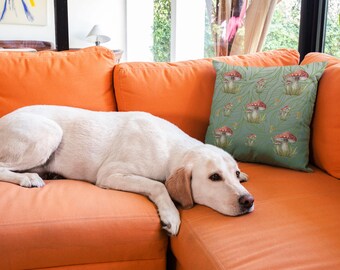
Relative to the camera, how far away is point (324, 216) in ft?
4.41

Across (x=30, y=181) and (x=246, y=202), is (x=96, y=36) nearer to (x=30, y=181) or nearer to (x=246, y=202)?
(x=30, y=181)

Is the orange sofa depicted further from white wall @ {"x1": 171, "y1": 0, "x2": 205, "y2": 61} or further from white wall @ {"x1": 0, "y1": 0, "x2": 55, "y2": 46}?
white wall @ {"x1": 0, "y1": 0, "x2": 55, "y2": 46}

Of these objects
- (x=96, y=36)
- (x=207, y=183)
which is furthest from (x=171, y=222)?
(x=96, y=36)

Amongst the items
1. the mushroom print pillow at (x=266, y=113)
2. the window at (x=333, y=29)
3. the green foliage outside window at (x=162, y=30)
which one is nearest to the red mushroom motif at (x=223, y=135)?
the mushroom print pillow at (x=266, y=113)

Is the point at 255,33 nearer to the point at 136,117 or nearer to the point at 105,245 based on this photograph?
the point at 136,117

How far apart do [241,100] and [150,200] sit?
74cm

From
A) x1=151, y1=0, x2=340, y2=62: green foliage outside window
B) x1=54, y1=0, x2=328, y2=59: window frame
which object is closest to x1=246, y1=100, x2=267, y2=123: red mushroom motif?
x1=151, y1=0, x2=340, y2=62: green foliage outside window

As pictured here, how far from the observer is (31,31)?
5.41m

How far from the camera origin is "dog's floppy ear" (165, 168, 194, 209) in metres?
1.47

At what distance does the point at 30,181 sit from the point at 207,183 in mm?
710

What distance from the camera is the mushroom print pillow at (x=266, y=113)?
1822 millimetres

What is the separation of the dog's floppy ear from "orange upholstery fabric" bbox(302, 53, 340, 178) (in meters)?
0.70

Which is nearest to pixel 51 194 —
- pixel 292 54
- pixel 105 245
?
pixel 105 245

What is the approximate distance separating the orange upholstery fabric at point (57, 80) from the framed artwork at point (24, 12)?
350 centimetres
